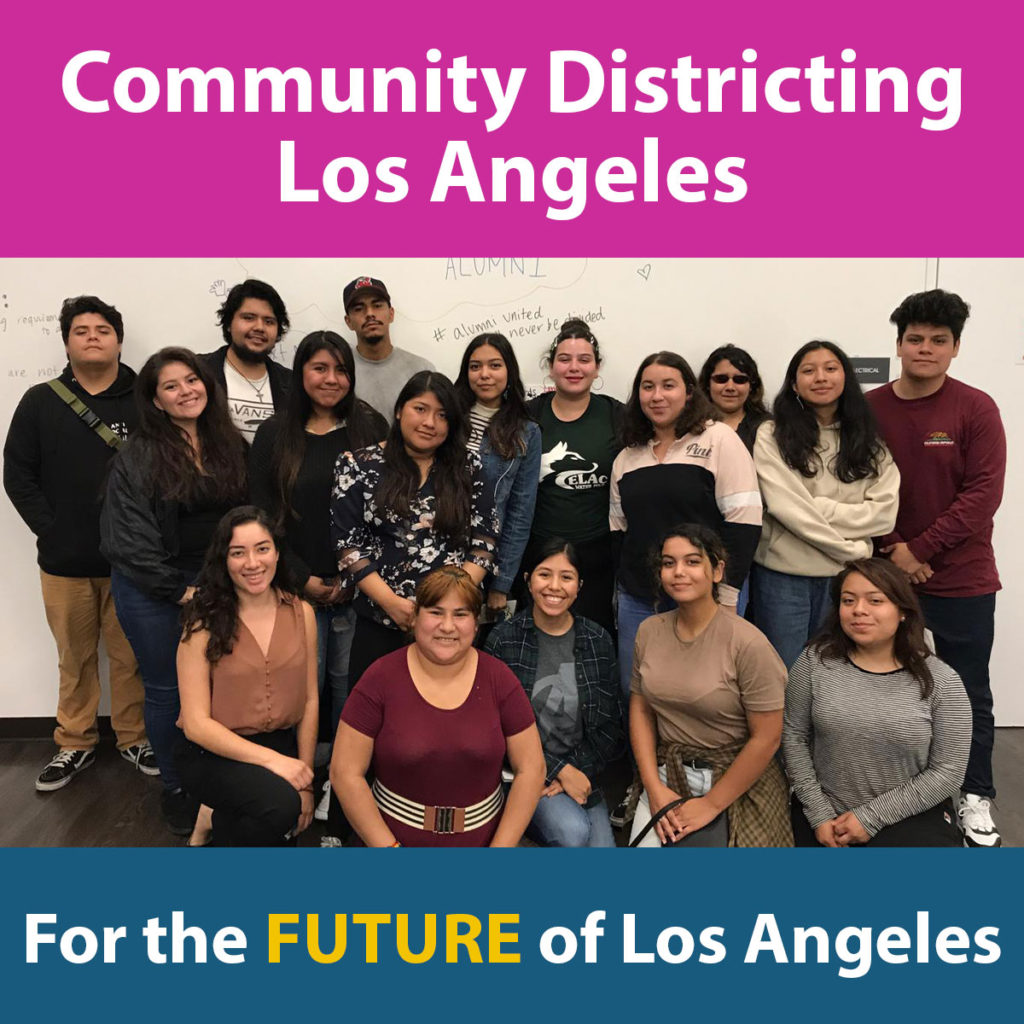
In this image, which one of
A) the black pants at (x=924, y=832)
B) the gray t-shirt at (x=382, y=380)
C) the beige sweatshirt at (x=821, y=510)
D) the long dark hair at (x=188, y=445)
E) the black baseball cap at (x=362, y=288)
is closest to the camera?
the black pants at (x=924, y=832)

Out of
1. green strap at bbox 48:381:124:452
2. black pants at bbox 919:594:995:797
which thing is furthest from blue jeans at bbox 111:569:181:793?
black pants at bbox 919:594:995:797

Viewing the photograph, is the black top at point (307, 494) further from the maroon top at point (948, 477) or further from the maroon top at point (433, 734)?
the maroon top at point (948, 477)

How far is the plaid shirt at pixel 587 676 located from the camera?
219 centimetres

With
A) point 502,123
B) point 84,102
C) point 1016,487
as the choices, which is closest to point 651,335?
point 502,123

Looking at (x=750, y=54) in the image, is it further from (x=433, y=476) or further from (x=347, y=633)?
(x=347, y=633)

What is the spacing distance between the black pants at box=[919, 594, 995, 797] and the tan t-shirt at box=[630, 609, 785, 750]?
989 millimetres

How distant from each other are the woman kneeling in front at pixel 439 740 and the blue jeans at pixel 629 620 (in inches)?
26.4

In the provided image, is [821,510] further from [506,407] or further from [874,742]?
[506,407]

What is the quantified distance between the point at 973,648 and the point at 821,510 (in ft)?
2.69

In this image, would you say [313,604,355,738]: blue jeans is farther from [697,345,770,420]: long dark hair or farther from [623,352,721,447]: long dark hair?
[697,345,770,420]: long dark hair

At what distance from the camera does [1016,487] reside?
316 cm

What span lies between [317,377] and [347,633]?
2.82ft

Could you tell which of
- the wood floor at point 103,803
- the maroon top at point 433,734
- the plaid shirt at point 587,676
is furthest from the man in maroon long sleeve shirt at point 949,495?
the maroon top at point 433,734

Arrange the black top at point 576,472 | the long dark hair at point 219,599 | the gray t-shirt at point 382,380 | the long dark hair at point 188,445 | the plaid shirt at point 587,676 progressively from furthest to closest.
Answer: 1. the gray t-shirt at point 382,380
2. the black top at point 576,472
3. the long dark hair at point 188,445
4. the plaid shirt at point 587,676
5. the long dark hair at point 219,599
